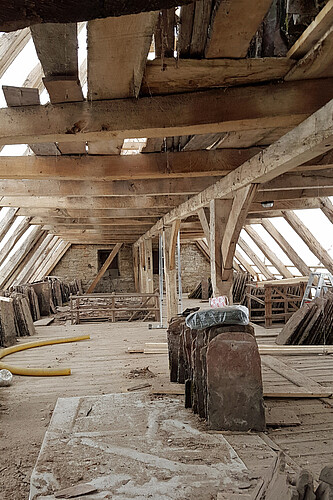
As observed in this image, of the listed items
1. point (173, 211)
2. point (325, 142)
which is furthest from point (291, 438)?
point (173, 211)

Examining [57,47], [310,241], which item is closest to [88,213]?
[310,241]

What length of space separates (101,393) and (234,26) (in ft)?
13.0

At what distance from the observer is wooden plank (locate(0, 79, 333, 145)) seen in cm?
282

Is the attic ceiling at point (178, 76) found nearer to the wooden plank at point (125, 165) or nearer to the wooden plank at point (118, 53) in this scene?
the wooden plank at point (118, 53)

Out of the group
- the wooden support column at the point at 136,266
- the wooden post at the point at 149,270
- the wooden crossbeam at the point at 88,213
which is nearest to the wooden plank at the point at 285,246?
the wooden crossbeam at the point at 88,213

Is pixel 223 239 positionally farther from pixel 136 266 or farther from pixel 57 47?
pixel 136 266

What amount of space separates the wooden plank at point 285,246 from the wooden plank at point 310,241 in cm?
145

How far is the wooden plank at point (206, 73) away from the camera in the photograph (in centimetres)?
251

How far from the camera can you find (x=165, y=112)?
286cm

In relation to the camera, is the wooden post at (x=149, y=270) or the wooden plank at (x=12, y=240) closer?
the wooden plank at (x=12, y=240)

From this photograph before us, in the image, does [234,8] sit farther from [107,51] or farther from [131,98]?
[131,98]

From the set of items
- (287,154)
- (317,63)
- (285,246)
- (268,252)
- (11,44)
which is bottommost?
(268,252)

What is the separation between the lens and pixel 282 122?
3125 millimetres

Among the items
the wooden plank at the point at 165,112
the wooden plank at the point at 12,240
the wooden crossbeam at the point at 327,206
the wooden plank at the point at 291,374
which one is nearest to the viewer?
the wooden plank at the point at 165,112
